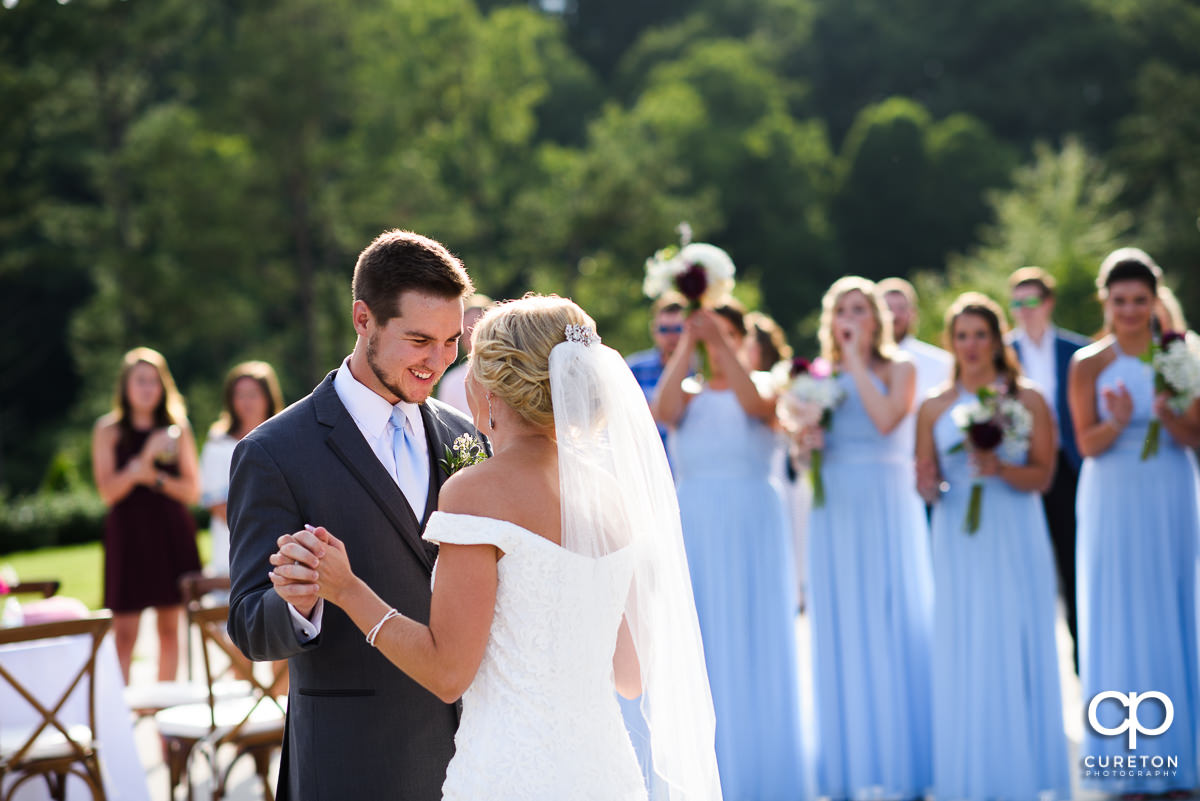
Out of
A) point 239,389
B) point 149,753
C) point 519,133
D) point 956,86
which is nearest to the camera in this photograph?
point 149,753

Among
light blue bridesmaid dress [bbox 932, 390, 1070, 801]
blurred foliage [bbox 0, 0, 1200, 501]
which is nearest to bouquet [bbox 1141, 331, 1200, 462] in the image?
light blue bridesmaid dress [bbox 932, 390, 1070, 801]

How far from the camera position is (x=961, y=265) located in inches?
1441

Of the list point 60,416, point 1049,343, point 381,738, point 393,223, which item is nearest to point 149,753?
point 381,738

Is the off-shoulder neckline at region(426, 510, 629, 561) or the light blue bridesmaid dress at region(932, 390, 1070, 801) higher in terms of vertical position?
the off-shoulder neckline at region(426, 510, 629, 561)

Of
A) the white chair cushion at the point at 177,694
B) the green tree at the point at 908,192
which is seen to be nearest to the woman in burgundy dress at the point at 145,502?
the white chair cushion at the point at 177,694

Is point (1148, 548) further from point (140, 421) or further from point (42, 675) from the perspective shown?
point (140, 421)

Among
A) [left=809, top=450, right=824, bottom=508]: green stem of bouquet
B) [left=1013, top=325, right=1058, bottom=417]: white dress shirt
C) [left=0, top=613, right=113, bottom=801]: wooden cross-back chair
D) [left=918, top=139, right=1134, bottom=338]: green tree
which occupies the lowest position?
[left=0, top=613, right=113, bottom=801]: wooden cross-back chair

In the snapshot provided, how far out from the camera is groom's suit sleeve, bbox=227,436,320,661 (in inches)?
109

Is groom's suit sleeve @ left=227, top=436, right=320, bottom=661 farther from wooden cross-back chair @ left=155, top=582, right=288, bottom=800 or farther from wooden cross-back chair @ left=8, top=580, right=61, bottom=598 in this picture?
wooden cross-back chair @ left=8, top=580, right=61, bottom=598

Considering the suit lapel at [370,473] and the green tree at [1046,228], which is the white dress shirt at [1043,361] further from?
the green tree at [1046,228]

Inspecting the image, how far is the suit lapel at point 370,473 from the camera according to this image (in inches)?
119

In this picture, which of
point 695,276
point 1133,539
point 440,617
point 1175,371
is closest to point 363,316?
point 440,617

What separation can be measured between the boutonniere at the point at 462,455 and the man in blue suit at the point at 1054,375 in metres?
5.74

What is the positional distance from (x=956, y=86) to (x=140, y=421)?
1779 inches
